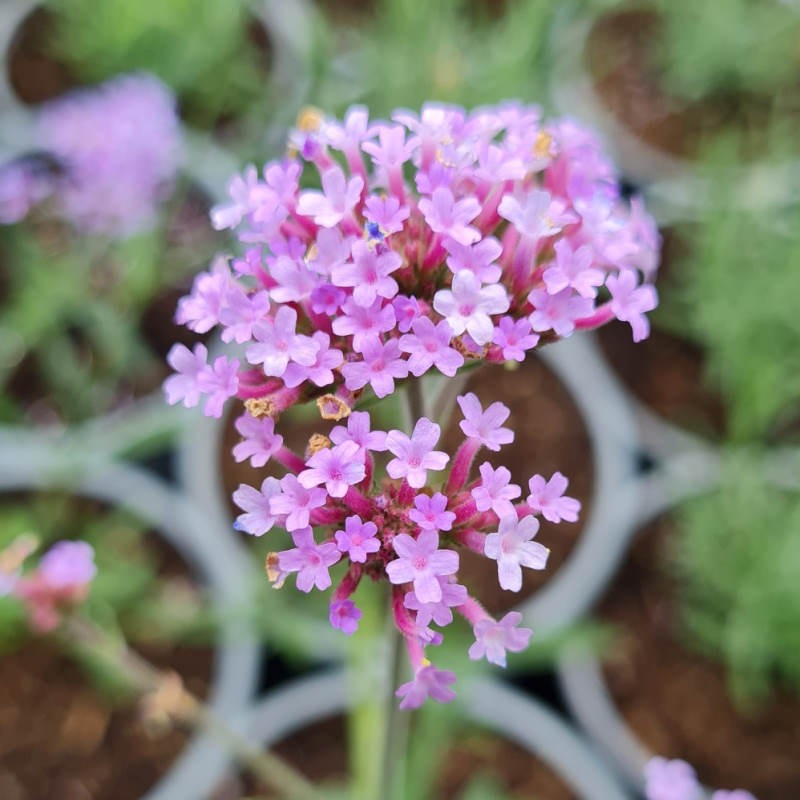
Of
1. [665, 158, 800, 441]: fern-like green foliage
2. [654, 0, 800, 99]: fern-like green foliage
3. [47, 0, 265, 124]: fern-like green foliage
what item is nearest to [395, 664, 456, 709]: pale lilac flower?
[665, 158, 800, 441]: fern-like green foliage

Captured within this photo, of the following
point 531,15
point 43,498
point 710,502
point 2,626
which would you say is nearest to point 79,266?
point 43,498

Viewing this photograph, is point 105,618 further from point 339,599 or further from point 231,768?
point 339,599

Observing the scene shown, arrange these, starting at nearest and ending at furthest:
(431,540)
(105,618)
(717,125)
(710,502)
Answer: (431,540)
(105,618)
(710,502)
(717,125)

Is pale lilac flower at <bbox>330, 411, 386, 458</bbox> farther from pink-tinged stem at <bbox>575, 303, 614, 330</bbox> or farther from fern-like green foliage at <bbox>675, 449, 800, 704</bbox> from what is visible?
fern-like green foliage at <bbox>675, 449, 800, 704</bbox>

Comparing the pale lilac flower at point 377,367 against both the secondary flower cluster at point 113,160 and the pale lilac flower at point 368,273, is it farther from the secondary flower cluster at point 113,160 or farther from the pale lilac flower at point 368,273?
the secondary flower cluster at point 113,160

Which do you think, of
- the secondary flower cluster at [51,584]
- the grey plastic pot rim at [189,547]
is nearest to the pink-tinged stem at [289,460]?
the secondary flower cluster at [51,584]
